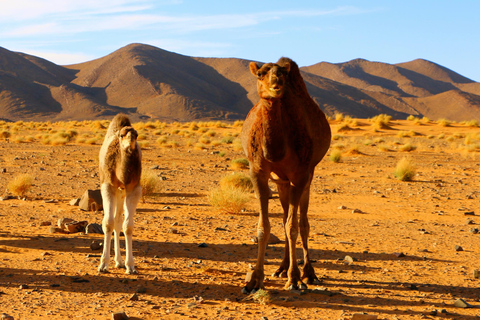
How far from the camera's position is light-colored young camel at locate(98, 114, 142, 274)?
689 centimetres

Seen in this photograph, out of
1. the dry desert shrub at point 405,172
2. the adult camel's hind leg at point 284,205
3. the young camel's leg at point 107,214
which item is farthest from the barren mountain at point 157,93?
the adult camel's hind leg at point 284,205

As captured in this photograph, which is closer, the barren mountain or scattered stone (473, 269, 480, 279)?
scattered stone (473, 269, 480, 279)

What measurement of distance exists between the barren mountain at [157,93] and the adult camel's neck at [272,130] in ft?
322

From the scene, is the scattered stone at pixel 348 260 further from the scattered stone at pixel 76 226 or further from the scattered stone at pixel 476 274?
the scattered stone at pixel 76 226

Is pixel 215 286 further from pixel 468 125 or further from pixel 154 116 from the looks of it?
pixel 154 116

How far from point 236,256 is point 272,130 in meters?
3.38

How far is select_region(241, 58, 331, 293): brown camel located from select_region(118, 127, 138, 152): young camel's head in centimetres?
153

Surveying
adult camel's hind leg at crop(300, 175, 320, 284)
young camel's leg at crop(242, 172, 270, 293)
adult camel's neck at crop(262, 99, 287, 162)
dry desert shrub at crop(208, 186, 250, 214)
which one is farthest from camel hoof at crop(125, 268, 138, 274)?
dry desert shrub at crop(208, 186, 250, 214)

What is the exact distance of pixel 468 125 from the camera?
51.2 meters

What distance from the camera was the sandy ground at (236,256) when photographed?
5.97 m

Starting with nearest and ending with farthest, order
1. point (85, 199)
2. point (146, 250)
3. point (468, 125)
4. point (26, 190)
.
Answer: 1. point (146, 250)
2. point (85, 199)
3. point (26, 190)
4. point (468, 125)

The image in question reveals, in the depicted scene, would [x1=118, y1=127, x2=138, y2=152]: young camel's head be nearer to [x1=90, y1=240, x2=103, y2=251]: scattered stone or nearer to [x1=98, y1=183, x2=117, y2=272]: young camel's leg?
[x1=98, y1=183, x2=117, y2=272]: young camel's leg

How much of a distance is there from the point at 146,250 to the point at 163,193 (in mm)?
6562

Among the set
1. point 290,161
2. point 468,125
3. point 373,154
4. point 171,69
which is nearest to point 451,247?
point 290,161
